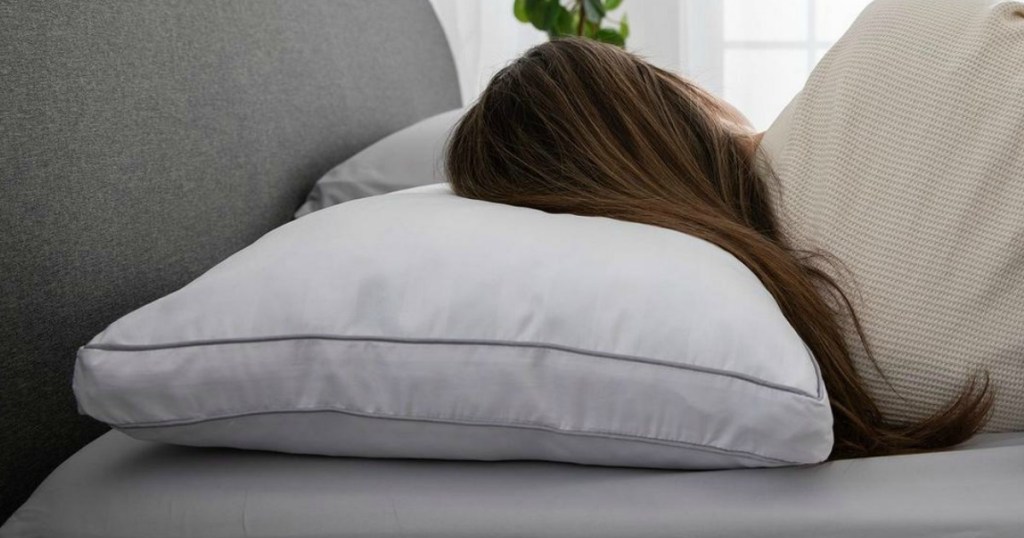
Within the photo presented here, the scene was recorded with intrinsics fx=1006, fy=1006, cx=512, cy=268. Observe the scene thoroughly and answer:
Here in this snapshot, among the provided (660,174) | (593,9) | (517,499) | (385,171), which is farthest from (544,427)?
(593,9)

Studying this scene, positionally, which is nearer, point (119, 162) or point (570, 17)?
point (119, 162)

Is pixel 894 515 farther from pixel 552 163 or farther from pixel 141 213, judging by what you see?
pixel 141 213

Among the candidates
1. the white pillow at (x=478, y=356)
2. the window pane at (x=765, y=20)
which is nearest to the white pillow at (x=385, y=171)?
the white pillow at (x=478, y=356)

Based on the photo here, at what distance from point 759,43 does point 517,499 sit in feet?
6.75

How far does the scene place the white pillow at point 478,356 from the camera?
2.12 feet

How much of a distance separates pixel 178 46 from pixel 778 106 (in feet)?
5.96

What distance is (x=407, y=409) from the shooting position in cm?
68

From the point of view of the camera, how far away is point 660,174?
0.87 meters

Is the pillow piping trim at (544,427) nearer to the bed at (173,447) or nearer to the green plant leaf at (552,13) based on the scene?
the bed at (173,447)

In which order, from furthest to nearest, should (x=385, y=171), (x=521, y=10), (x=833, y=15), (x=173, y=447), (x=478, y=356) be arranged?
1. (x=833, y=15)
2. (x=521, y=10)
3. (x=385, y=171)
4. (x=173, y=447)
5. (x=478, y=356)

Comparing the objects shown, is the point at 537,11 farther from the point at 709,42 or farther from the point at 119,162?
the point at 119,162

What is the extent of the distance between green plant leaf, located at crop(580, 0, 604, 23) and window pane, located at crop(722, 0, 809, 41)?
572 mm

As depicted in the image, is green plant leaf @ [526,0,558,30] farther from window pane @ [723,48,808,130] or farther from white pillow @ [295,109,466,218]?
white pillow @ [295,109,466,218]

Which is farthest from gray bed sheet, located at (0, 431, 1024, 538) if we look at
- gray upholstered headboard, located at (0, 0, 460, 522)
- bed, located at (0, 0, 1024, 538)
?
gray upholstered headboard, located at (0, 0, 460, 522)
